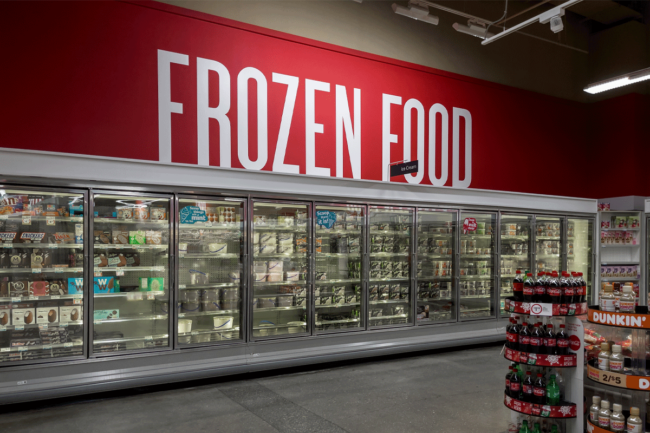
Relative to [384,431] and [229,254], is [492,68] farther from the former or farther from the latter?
[384,431]

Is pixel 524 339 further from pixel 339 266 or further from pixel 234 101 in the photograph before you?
pixel 234 101

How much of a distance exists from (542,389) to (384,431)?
1.31 meters

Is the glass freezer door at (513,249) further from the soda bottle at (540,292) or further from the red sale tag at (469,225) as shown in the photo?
the soda bottle at (540,292)

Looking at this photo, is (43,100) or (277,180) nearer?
(43,100)

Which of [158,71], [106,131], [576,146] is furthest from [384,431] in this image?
[576,146]

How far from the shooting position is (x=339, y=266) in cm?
648

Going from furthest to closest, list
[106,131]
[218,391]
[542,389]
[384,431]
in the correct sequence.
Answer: [106,131]
[218,391]
[384,431]
[542,389]

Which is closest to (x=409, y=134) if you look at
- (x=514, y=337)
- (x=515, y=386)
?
(x=514, y=337)

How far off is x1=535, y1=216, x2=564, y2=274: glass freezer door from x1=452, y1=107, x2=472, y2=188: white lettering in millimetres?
1537

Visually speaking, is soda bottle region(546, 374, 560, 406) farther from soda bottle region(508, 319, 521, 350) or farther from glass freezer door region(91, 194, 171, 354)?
glass freezer door region(91, 194, 171, 354)

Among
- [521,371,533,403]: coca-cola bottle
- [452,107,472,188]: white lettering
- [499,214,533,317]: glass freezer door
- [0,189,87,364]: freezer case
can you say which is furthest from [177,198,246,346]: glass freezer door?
[499,214,533,317]: glass freezer door

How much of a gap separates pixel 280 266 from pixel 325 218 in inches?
34.6

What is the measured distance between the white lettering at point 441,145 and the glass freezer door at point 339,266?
195 centimetres

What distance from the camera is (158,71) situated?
5465 mm
